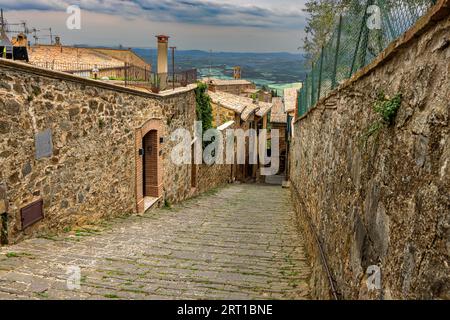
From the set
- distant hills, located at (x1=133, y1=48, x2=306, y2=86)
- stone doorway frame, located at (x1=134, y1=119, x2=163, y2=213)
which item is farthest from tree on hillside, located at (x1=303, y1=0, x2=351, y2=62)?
stone doorway frame, located at (x1=134, y1=119, x2=163, y2=213)

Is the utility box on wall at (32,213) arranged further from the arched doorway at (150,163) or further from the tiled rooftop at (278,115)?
the tiled rooftop at (278,115)

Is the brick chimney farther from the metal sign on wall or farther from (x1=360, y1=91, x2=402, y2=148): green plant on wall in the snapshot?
(x1=360, y1=91, x2=402, y2=148): green plant on wall

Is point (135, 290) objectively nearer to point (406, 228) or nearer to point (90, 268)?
point (90, 268)

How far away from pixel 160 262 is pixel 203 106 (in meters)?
9.69

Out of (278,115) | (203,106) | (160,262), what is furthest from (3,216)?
(278,115)

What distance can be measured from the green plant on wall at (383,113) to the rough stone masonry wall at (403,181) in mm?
49

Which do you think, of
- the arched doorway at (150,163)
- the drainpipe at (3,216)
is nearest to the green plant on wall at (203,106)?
the arched doorway at (150,163)

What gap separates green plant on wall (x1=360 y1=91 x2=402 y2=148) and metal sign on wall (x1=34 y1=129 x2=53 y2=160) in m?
4.57

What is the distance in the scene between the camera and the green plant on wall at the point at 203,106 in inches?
555

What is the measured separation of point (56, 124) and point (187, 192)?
780 cm

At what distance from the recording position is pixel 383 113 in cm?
260

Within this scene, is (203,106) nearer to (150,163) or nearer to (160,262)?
(150,163)

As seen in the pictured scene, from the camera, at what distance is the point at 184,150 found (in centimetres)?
1297
